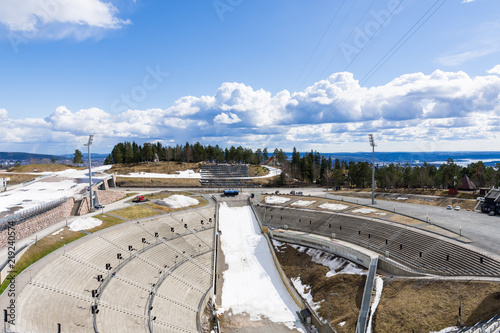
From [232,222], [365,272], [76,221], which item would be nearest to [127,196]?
[76,221]

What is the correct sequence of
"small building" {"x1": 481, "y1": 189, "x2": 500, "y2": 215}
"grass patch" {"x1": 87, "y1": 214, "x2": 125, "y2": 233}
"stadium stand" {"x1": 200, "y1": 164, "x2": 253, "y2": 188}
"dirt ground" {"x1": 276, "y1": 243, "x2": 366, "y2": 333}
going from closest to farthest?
"dirt ground" {"x1": 276, "y1": 243, "x2": 366, "y2": 333}
"grass patch" {"x1": 87, "y1": 214, "x2": 125, "y2": 233}
"small building" {"x1": 481, "y1": 189, "x2": 500, "y2": 215}
"stadium stand" {"x1": 200, "y1": 164, "x2": 253, "y2": 188}

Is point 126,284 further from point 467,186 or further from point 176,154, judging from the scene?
point 176,154

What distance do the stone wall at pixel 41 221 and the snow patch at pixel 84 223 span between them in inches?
125

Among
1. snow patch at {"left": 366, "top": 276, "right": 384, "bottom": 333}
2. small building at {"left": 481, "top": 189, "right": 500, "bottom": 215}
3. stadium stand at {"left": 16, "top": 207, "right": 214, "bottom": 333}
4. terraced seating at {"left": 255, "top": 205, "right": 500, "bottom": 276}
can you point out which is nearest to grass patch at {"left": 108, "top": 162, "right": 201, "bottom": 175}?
terraced seating at {"left": 255, "top": 205, "right": 500, "bottom": 276}

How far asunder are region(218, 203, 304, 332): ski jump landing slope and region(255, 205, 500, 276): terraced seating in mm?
7317

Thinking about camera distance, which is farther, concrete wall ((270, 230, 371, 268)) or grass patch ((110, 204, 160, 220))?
grass patch ((110, 204, 160, 220))

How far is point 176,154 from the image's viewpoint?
143875mm

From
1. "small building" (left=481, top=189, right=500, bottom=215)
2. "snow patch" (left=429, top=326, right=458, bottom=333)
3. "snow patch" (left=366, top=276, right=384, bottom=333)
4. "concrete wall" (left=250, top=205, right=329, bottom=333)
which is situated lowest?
"concrete wall" (left=250, top=205, right=329, bottom=333)

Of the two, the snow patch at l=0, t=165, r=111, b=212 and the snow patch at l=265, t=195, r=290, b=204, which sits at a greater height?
the snow patch at l=0, t=165, r=111, b=212

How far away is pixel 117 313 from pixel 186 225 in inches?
947

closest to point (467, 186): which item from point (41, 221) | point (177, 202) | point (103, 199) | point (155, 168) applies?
point (177, 202)

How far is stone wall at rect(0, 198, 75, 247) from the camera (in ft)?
114

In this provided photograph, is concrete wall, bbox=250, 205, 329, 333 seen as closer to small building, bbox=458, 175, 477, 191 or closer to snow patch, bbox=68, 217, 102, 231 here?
snow patch, bbox=68, 217, 102, 231

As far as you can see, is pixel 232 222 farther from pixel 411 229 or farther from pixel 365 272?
pixel 411 229
